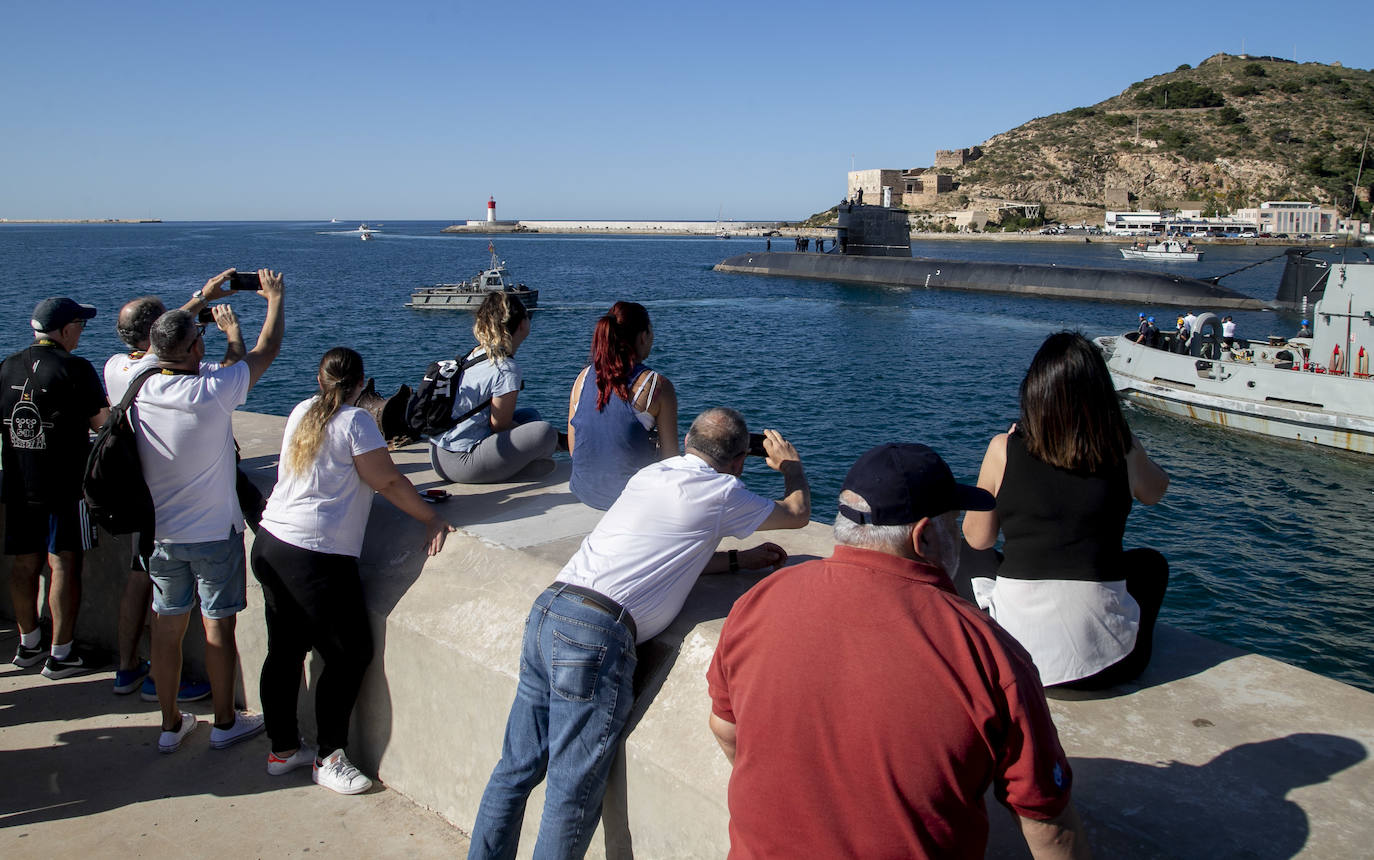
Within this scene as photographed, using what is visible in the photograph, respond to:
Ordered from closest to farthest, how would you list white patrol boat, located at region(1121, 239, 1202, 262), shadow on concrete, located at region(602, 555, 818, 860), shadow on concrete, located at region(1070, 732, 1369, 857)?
shadow on concrete, located at region(1070, 732, 1369, 857), shadow on concrete, located at region(602, 555, 818, 860), white patrol boat, located at region(1121, 239, 1202, 262)

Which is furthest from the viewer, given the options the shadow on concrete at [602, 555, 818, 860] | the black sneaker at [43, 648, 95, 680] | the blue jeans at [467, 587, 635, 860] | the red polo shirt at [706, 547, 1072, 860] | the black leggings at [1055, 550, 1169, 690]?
the black sneaker at [43, 648, 95, 680]

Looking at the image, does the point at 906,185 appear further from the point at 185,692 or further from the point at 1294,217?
the point at 185,692

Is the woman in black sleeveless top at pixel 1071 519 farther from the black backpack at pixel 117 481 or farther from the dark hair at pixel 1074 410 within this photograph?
the black backpack at pixel 117 481

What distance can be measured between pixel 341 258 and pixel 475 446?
103885 mm

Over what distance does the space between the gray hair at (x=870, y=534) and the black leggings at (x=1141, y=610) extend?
1.35 meters

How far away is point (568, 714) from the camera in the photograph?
2.81 m

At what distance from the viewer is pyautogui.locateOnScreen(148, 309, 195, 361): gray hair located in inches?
151

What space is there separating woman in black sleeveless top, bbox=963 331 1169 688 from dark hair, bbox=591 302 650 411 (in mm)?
1725

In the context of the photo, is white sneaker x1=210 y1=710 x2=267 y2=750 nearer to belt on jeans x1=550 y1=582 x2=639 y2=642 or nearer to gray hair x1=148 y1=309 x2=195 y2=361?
gray hair x1=148 y1=309 x2=195 y2=361

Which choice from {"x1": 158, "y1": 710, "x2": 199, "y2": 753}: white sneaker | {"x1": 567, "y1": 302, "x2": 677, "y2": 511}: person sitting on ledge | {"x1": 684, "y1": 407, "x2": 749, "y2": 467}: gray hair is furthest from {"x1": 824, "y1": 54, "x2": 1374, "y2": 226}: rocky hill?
{"x1": 158, "y1": 710, "x2": 199, "y2": 753}: white sneaker

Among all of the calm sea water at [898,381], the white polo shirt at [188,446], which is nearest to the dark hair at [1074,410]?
the white polo shirt at [188,446]

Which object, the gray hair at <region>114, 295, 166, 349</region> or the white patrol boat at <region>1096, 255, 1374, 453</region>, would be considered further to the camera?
the white patrol boat at <region>1096, 255, 1374, 453</region>

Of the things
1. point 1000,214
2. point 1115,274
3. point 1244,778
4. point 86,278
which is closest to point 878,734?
point 1244,778

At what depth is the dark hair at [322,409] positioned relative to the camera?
3.63 meters
